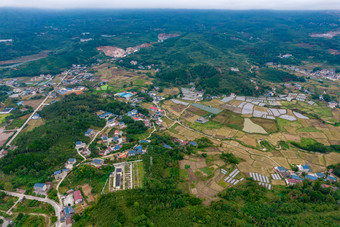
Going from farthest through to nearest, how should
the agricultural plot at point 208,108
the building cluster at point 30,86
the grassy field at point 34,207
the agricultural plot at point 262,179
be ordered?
the building cluster at point 30,86, the agricultural plot at point 208,108, the agricultural plot at point 262,179, the grassy field at point 34,207

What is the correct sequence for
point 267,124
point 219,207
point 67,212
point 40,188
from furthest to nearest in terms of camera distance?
point 267,124
point 40,188
point 219,207
point 67,212

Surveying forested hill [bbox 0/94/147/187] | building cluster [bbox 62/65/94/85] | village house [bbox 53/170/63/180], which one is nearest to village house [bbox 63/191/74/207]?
village house [bbox 53/170/63/180]

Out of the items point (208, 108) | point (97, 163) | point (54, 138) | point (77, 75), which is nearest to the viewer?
point (97, 163)

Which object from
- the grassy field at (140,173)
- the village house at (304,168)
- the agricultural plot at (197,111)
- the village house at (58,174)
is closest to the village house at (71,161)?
the village house at (58,174)

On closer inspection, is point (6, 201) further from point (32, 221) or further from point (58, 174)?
point (58, 174)

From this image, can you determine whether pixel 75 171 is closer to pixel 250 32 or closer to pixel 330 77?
pixel 330 77

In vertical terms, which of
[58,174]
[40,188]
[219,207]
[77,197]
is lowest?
[58,174]

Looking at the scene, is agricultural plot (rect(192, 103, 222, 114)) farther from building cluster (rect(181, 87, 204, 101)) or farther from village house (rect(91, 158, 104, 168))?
village house (rect(91, 158, 104, 168))

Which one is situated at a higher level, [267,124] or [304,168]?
[304,168]

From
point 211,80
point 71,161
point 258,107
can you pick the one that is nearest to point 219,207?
point 71,161

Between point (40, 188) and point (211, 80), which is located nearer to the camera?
point (40, 188)

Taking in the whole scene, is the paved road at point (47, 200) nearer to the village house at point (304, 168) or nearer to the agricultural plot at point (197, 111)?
the agricultural plot at point (197, 111)
